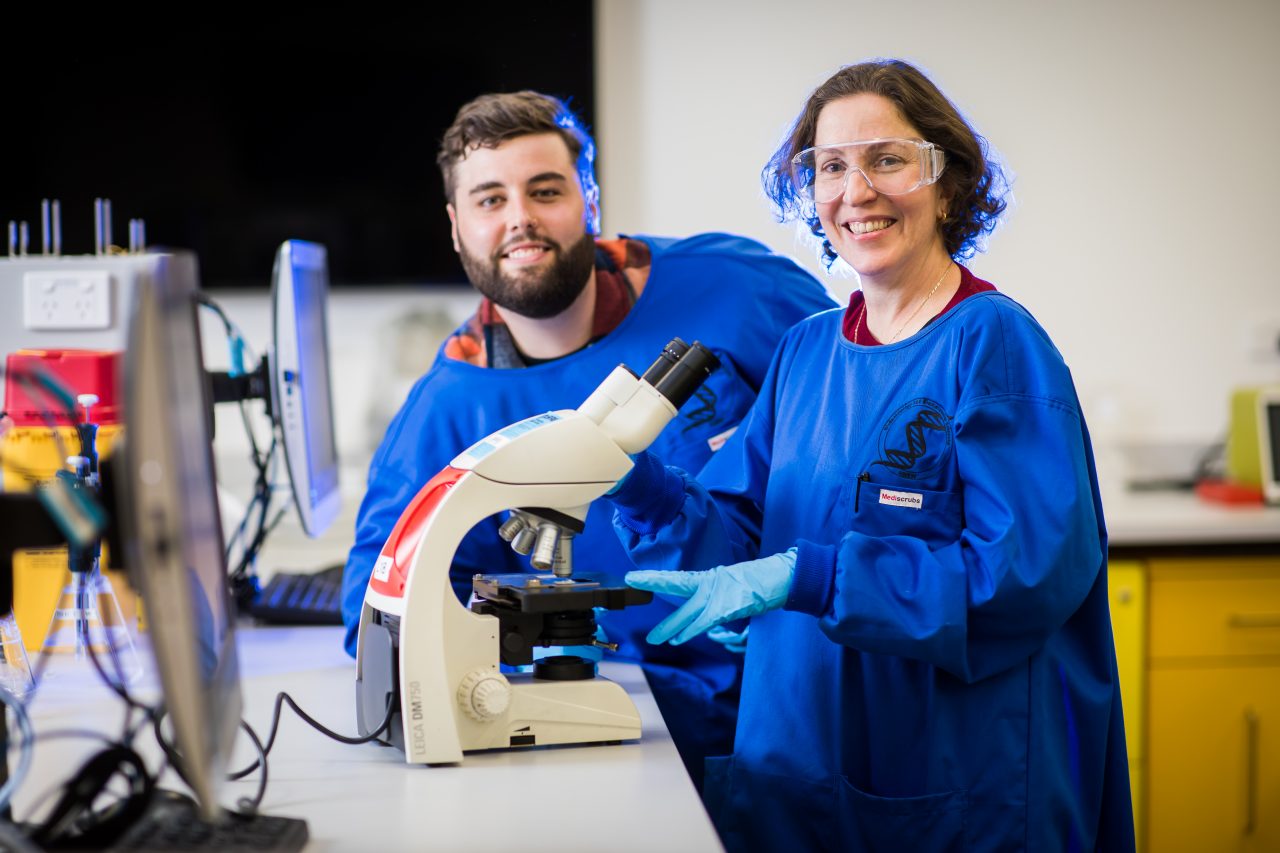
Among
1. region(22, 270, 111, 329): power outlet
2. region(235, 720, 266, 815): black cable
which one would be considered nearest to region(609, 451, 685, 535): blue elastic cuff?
region(235, 720, 266, 815): black cable

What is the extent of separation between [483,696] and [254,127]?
2.54 meters

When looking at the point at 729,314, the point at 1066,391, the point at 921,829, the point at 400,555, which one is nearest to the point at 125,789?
the point at 400,555

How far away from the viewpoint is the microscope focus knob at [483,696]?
4.22 feet

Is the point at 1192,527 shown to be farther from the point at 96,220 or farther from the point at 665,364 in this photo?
the point at 96,220

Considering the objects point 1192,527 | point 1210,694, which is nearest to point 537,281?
point 1192,527

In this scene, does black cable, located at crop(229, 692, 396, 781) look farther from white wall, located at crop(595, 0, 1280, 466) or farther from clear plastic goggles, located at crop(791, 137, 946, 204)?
white wall, located at crop(595, 0, 1280, 466)

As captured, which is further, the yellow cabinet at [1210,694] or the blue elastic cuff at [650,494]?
the yellow cabinet at [1210,694]

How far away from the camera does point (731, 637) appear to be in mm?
1687

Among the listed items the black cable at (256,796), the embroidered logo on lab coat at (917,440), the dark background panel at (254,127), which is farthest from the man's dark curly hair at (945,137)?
the dark background panel at (254,127)

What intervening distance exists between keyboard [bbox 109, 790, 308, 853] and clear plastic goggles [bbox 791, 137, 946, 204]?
95cm

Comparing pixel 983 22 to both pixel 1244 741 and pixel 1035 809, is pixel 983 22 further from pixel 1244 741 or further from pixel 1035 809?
pixel 1035 809

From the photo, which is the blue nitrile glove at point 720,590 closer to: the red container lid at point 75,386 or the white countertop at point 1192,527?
the red container lid at point 75,386

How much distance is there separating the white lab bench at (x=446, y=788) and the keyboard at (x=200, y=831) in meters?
0.03

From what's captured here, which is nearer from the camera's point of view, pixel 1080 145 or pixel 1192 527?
pixel 1192 527
